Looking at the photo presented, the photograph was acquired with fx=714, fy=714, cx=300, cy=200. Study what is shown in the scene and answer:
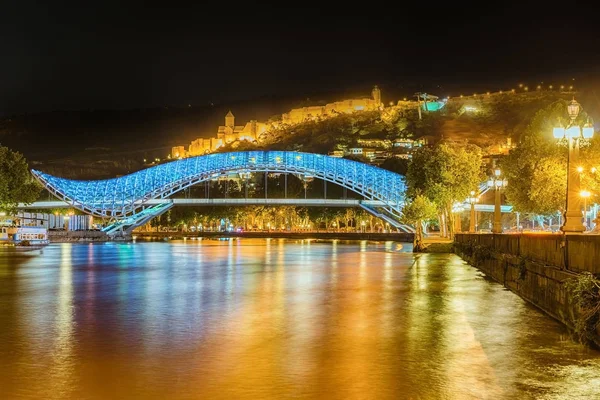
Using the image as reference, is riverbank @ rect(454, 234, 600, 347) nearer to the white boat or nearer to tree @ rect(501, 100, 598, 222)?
tree @ rect(501, 100, 598, 222)

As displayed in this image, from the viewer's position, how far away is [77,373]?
11016mm

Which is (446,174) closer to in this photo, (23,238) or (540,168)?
(540,168)

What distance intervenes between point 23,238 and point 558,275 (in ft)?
206

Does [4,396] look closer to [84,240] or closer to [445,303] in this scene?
[445,303]

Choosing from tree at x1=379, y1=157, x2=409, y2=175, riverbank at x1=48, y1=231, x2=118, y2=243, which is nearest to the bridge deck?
riverbank at x1=48, y1=231, x2=118, y2=243

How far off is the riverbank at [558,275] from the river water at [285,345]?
0.41 m

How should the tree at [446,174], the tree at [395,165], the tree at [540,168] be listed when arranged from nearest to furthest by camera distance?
the tree at [540,168]
the tree at [446,174]
the tree at [395,165]

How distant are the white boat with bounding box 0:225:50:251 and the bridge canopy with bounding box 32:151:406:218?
38291mm

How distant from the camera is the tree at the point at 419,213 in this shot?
59397mm

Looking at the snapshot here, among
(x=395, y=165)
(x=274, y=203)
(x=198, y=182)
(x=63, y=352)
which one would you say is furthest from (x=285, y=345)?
(x=395, y=165)

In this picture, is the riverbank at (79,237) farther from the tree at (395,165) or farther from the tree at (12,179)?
the tree at (395,165)

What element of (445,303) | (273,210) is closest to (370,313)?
(445,303)

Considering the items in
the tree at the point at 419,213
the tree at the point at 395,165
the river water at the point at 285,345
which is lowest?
the river water at the point at 285,345

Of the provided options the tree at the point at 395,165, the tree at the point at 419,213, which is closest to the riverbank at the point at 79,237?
the tree at the point at 419,213
